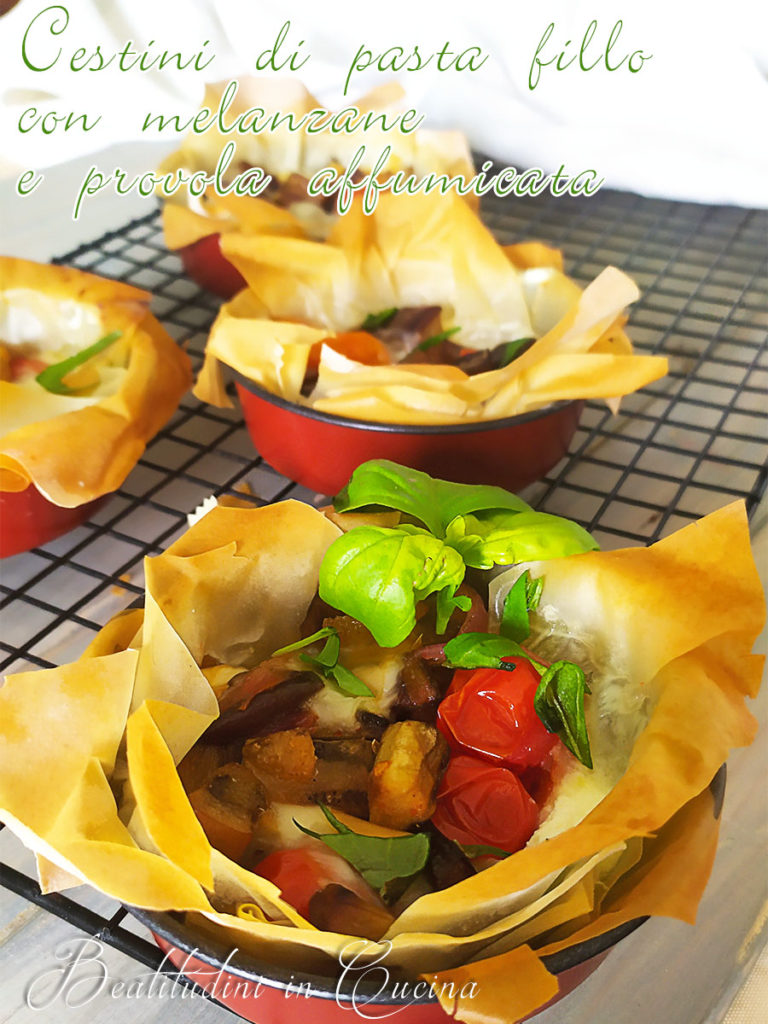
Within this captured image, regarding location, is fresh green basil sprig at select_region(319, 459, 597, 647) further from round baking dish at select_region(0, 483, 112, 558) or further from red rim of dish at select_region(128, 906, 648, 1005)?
round baking dish at select_region(0, 483, 112, 558)

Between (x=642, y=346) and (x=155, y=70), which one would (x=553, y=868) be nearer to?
(x=642, y=346)

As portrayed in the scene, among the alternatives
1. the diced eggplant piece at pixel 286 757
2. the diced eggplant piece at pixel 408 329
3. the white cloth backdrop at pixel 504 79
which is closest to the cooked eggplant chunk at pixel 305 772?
the diced eggplant piece at pixel 286 757

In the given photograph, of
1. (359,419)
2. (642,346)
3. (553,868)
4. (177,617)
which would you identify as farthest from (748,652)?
(642,346)

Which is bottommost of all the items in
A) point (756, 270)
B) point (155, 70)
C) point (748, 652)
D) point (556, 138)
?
point (756, 270)

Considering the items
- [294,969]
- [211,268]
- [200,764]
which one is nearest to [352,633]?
[200,764]

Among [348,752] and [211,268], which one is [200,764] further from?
[211,268]
